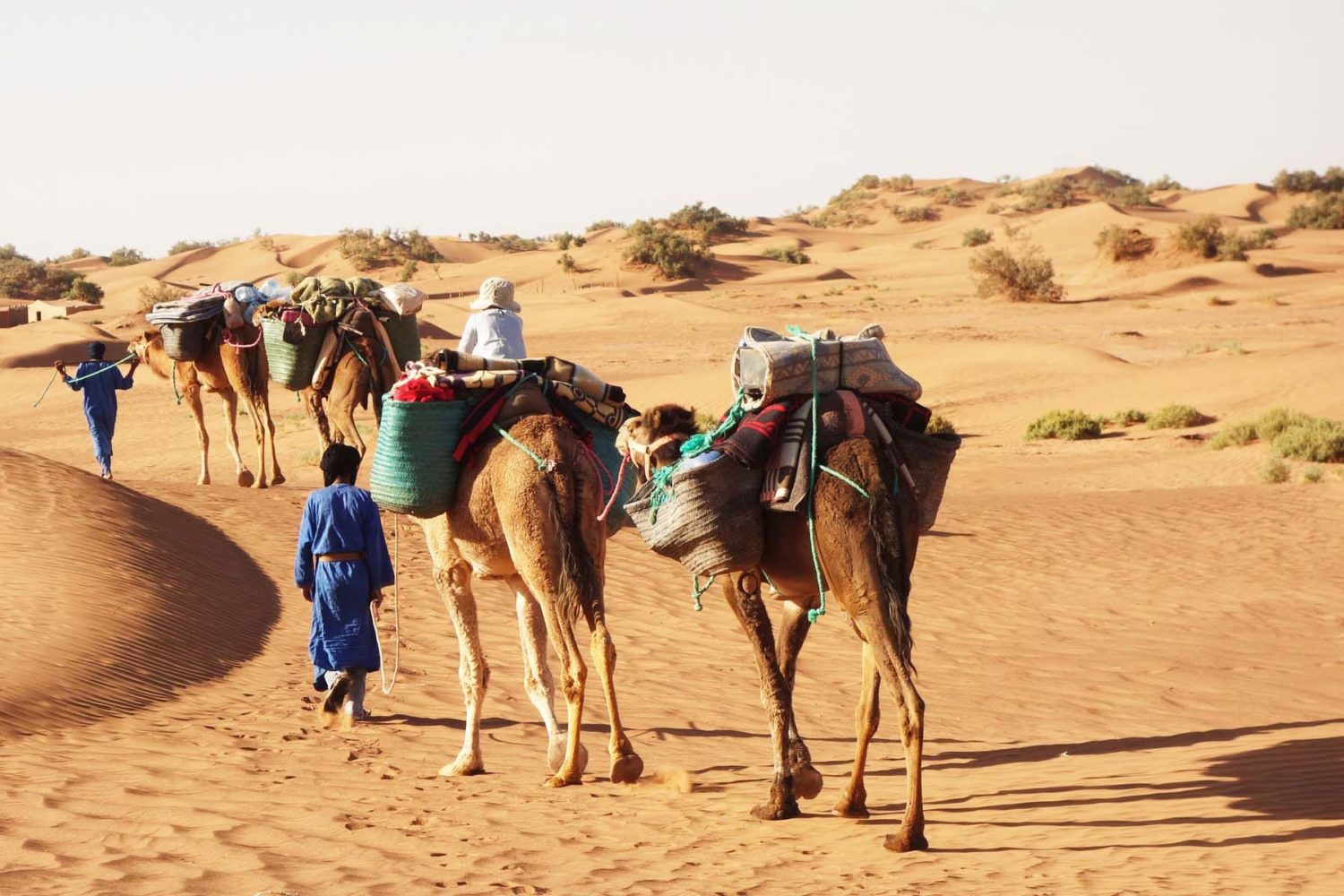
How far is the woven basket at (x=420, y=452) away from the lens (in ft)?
24.6

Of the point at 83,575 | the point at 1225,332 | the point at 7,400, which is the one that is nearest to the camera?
the point at 83,575

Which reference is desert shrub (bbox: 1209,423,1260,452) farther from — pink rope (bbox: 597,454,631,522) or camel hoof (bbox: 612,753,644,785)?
camel hoof (bbox: 612,753,644,785)

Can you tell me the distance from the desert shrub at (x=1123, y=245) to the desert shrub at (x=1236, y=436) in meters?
34.5

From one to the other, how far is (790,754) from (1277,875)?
2225 millimetres

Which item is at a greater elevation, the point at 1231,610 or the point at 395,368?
the point at 395,368

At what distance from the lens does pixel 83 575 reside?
36.3ft

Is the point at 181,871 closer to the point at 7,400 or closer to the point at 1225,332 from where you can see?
the point at 7,400

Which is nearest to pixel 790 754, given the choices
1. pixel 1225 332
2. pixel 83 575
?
pixel 83 575

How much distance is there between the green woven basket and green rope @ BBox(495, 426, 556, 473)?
6.39 metres

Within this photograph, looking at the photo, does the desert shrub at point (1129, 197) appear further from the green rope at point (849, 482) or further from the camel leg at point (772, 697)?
the green rope at point (849, 482)

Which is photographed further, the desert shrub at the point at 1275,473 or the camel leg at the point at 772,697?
the desert shrub at the point at 1275,473

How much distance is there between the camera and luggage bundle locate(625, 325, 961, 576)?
655cm

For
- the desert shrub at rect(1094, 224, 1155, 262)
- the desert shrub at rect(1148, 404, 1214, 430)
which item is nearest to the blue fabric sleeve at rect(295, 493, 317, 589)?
the desert shrub at rect(1148, 404, 1214, 430)

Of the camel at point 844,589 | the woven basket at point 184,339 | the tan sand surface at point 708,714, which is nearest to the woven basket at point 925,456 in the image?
the camel at point 844,589
